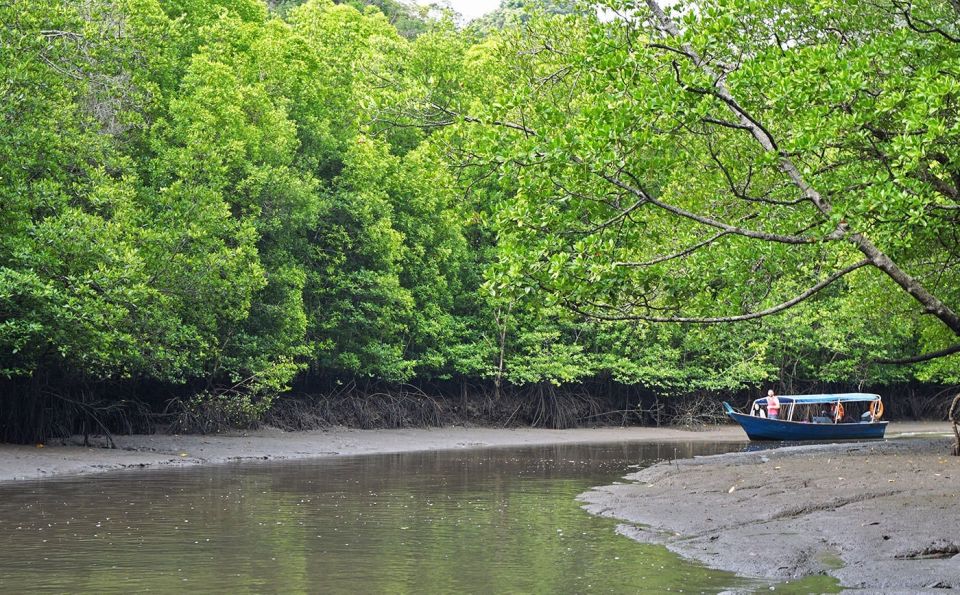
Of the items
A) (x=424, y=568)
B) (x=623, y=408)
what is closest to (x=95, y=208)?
(x=424, y=568)

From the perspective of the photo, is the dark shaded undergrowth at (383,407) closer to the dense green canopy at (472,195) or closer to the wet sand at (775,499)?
the dense green canopy at (472,195)

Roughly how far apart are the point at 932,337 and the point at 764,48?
11.6m

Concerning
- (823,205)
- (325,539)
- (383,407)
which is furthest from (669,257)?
(383,407)

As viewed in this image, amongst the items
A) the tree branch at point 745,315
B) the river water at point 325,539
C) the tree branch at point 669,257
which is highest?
the tree branch at point 669,257

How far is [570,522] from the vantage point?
1420 cm

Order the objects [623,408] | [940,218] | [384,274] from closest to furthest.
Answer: [940,218], [384,274], [623,408]

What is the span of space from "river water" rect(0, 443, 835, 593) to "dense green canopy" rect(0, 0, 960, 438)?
304cm

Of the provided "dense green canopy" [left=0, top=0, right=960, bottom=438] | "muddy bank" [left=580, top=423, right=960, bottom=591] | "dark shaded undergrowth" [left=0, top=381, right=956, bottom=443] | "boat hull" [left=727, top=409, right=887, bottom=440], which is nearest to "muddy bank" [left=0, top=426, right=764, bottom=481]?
"dark shaded undergrowth" [left=0, top=381, right=956, bottom=443]

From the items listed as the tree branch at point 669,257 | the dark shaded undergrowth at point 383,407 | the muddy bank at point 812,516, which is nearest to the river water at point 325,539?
the muddy bank at point 812,516

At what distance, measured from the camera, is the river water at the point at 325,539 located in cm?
992

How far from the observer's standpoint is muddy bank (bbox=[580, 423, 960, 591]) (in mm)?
10344

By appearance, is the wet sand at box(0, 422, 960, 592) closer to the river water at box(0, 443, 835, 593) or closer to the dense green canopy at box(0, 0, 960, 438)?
the river water at box(0, 443, 835, 593)

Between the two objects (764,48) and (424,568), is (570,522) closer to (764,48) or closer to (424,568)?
(424,568)

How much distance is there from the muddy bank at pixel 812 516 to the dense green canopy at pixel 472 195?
7.46 ft
